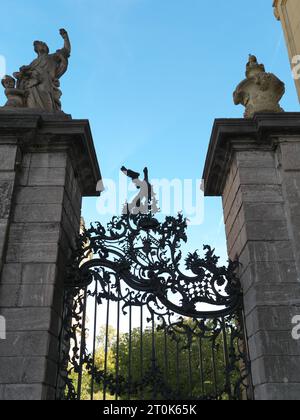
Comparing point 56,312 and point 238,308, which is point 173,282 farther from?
point 56,312

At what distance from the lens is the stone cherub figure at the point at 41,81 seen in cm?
691

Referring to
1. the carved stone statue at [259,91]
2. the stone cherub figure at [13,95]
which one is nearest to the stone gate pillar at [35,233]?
the stone cherub figure at [13,95]

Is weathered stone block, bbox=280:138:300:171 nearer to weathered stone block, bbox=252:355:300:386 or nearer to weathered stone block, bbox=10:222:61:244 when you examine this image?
weathered stone block, bbox=252:355:300:386

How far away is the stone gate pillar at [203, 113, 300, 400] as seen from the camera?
16.0 ft

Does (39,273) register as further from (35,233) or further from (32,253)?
(35,233)

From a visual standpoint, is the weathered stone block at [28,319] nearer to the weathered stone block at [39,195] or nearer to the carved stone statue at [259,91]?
the weathered stone block at [39,195]

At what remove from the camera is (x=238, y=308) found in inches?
229

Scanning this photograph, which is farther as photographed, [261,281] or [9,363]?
[261,281]

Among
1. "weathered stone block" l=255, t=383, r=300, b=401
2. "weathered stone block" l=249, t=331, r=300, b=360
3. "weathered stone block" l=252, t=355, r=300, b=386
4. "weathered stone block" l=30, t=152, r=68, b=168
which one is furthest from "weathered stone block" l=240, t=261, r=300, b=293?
"weathered stone block" l=30, t=152, r=68, b=168

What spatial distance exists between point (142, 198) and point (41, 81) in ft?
9.18

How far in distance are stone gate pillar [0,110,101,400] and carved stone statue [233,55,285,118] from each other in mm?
2946

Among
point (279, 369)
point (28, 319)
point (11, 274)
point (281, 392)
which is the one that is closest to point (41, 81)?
point (11, 274)
